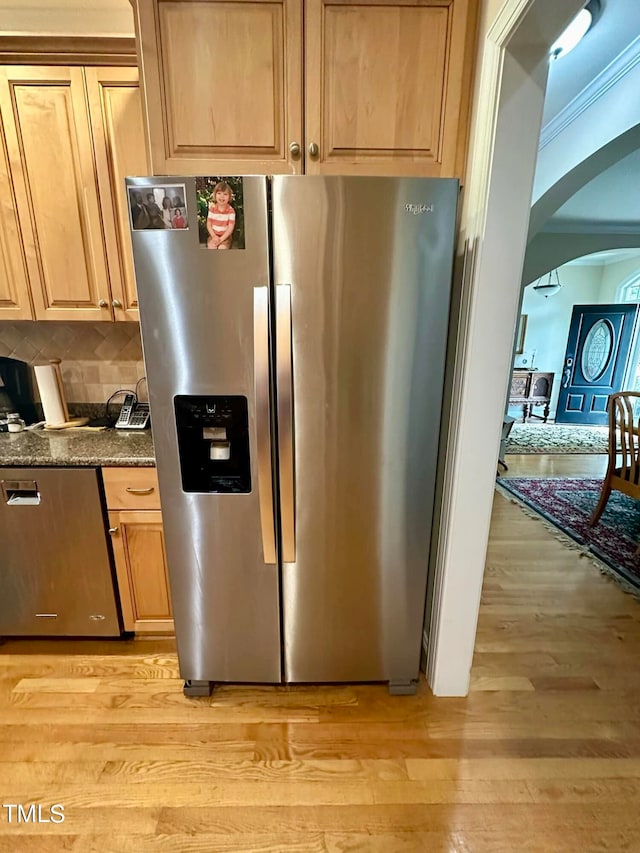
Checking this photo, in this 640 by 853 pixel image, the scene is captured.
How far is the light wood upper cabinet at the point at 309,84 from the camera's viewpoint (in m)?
1.23

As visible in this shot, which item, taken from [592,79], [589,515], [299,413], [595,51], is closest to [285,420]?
[299,413]

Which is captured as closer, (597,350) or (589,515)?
(589,515)

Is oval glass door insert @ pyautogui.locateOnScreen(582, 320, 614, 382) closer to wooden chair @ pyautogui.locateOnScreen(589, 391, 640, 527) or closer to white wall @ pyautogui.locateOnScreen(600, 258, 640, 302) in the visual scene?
white wall @ pyautogui.locateOnScreen(600, 258, 640, 302)

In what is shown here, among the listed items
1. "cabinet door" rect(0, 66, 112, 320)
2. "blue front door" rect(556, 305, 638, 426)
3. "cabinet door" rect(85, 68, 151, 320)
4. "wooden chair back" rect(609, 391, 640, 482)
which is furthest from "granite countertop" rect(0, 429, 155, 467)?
"blue front door" rect(556, 305, 638, 426)

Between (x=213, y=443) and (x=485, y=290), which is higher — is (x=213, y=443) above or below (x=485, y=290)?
below

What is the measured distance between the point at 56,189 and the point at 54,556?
1.51 meters

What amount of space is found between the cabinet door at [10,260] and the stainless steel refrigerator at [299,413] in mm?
903

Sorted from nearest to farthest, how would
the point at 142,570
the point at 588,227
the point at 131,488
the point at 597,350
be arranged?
the point at 131,488
the point at 142,570
the point at 588,227
the point at 597,350

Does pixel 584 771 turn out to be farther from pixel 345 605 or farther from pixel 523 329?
pixel 523 329

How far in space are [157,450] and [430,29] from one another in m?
1.57

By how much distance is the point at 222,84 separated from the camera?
1277 mm

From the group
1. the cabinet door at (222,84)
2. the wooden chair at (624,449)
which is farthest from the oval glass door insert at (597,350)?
the cabinet door at (222,84)

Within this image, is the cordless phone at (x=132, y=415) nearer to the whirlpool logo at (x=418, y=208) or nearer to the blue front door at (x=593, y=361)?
the whirlpool logo at (x=418, y=208)
